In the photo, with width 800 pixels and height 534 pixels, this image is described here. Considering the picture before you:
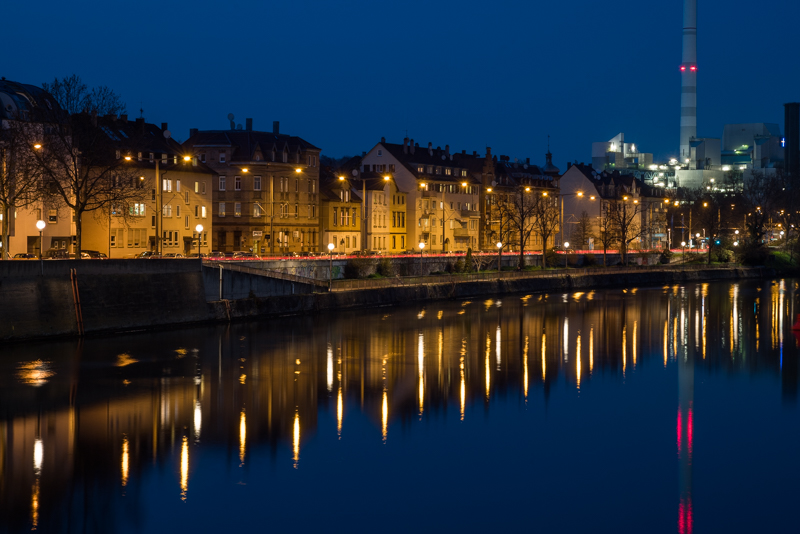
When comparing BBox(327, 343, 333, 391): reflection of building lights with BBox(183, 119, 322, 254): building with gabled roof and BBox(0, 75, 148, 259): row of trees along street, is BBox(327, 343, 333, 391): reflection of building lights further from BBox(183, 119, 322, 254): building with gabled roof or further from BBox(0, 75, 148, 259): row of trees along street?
BBox(183, 119, 322, 254): building with gabled roof

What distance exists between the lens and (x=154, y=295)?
50.2 m

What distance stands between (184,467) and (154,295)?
999 inches

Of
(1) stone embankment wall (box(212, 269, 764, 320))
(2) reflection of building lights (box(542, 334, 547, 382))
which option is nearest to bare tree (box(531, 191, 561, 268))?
(1) stone embankment wall (box(212, 269, 764, 320))

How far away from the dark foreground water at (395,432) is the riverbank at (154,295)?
127cm

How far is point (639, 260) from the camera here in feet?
375

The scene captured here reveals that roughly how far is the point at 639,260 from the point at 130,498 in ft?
319

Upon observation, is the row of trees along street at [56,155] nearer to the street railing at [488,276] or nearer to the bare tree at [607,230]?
the street railing at [488,276]

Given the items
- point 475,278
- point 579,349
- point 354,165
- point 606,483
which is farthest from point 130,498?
point 354,165

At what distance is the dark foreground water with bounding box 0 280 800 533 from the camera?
22.9 metres

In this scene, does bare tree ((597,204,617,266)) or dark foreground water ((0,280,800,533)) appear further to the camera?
bare tree ((597,204,617,266))

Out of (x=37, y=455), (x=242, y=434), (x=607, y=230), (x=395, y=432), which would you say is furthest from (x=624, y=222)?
(x=37, y=455)

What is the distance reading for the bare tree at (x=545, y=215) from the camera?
331ft

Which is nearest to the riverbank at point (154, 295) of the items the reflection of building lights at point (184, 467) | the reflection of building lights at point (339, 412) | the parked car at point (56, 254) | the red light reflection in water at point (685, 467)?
the parked car at point (56, 254)

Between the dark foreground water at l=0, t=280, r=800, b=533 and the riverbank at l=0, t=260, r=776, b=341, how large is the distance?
1.27 m
